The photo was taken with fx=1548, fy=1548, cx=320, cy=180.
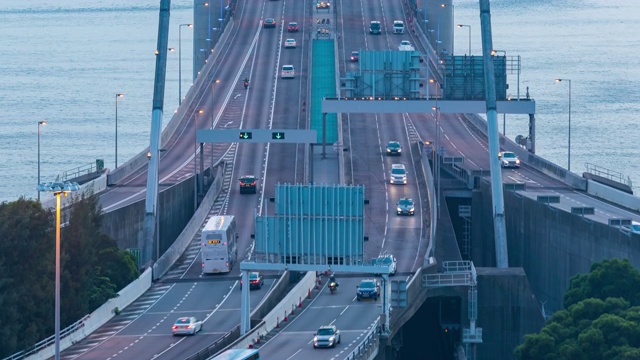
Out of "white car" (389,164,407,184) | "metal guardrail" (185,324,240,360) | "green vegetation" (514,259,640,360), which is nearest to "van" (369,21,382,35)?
"white car" (389,164,407,184)

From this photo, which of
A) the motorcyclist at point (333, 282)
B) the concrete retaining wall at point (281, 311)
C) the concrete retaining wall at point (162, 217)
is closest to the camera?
the concrete retaining wall at point (281, 311)

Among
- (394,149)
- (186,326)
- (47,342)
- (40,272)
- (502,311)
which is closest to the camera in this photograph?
(47,342)

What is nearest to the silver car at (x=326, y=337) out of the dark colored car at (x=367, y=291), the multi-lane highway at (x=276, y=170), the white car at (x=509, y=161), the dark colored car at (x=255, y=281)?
the multi-lane highway at (x=276, y=170)

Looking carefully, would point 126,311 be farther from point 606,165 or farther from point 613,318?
point 606,165

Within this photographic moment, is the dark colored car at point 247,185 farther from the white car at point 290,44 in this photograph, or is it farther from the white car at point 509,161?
the white car at point 290,44

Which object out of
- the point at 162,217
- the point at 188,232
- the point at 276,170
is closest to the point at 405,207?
the point at 188,232

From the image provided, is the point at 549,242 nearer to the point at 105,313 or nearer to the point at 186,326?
the point at 105,313
